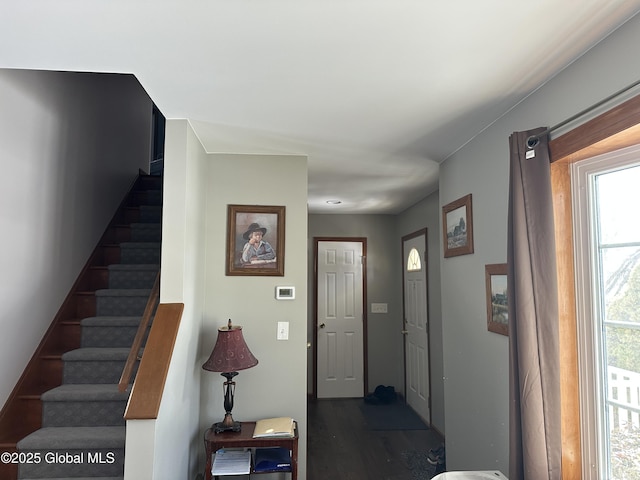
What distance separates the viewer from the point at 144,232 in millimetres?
3838

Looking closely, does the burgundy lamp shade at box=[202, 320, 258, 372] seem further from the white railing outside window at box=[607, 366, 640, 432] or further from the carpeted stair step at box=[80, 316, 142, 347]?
the white railing outside window at box=[607, 366, 640, 432]

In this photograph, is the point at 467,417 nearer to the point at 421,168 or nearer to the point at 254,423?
the point at 254,423

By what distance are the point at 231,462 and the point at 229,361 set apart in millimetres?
617

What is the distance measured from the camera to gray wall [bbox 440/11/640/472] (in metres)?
1.64

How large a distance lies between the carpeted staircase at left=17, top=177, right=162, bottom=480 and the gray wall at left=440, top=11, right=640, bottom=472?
2.12 metres

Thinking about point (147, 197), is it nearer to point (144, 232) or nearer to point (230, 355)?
point (144, 232)

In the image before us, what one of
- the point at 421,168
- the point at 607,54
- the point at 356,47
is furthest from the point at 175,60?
the point at 421,168

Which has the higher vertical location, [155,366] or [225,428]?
[155,366]

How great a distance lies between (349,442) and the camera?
156 inches

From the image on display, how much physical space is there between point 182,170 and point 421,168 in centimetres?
196

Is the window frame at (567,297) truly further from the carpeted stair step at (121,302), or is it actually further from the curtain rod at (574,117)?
the carpeted stair step at (121,302)

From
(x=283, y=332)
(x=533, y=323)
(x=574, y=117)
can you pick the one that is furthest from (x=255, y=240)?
(x=574, y=117)

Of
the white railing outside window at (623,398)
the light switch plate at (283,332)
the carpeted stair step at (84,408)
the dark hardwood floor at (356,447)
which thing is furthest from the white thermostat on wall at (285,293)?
the white railing outside window at (623,398)

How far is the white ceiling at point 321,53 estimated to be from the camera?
137cm
